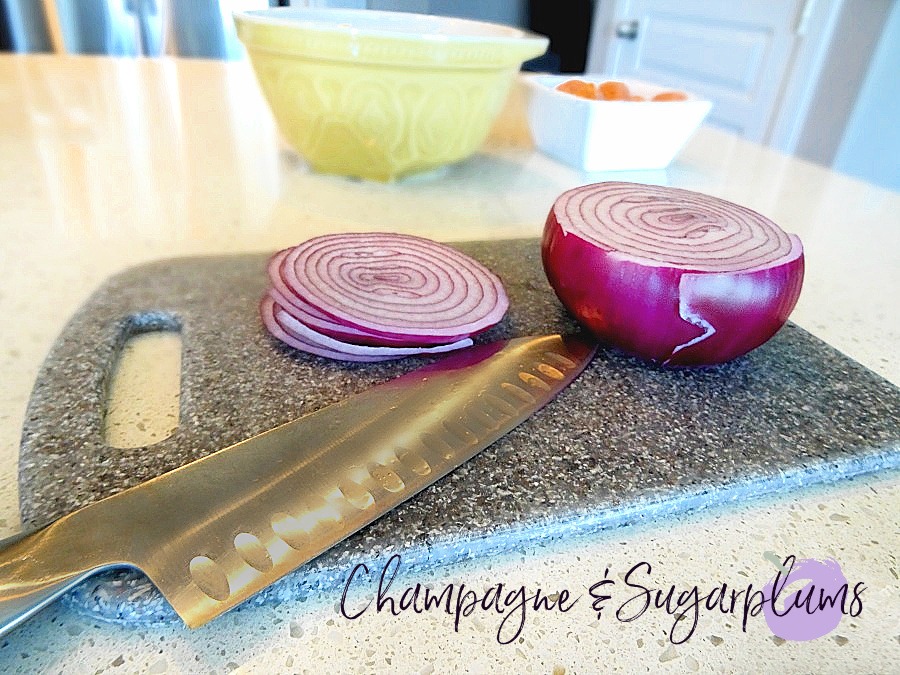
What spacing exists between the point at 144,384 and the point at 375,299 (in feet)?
0.64

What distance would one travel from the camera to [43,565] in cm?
31

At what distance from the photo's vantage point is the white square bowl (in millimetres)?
1024

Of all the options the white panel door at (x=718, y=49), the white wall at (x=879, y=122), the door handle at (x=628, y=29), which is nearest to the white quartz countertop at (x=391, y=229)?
the white wall at (x=879, y=122)

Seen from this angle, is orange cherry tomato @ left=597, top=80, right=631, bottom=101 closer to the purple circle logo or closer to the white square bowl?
the white square bowl

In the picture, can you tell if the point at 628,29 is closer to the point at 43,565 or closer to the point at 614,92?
the point at 614,92

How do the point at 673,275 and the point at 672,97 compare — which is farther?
the point at 672,97

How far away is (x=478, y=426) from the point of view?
44cm

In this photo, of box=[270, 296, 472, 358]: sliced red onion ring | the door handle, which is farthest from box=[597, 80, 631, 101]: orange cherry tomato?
the door handle

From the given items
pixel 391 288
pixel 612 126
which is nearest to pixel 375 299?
pixel 391 288

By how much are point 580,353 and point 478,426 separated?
138 mm

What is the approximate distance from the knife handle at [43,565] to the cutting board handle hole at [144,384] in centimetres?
11

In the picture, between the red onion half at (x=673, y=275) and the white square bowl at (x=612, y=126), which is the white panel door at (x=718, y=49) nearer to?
the white square bowl at (x=612, y=126)

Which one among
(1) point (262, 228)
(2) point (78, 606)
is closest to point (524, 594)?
(2) point (78, 606)

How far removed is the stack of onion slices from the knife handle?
8.8 inches
